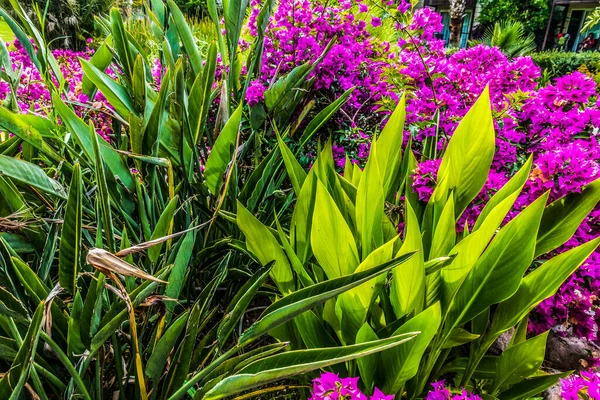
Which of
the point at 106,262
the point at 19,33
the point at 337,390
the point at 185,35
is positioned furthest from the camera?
the point at 185,35

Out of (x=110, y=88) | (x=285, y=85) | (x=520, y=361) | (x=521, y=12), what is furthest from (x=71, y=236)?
(x=521, y=12)

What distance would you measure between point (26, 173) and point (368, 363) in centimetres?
78

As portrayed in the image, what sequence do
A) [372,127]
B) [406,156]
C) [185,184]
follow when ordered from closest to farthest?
[185,184]
[406,156]
[372,127]

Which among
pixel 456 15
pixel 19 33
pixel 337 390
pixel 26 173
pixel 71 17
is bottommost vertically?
pixel 337 390

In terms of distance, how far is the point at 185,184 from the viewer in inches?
48.6

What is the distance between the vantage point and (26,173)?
2.77ft

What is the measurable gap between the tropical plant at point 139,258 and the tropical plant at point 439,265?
13 centimetres

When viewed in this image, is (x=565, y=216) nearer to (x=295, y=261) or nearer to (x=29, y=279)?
(x=295, y=261)

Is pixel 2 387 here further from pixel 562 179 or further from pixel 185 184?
pixel 562 179

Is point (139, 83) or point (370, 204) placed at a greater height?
point (139, 83)

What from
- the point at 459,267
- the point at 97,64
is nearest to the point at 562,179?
the point at 459,267

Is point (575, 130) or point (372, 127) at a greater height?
point (575, 130)

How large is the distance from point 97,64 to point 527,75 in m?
1.52

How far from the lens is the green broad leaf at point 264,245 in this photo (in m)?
0.91
